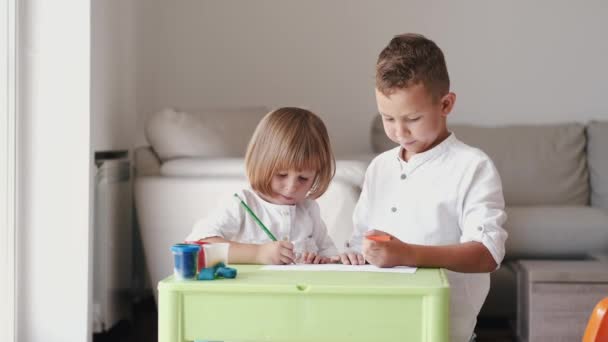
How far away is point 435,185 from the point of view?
1646mm

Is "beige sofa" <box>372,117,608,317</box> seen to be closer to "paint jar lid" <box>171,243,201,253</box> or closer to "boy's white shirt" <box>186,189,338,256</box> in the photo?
"boy's white shirt" <box>186,189,338,256</box>

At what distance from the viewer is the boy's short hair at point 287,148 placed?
171 centimetres

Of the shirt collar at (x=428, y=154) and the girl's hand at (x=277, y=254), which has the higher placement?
the shirt collar at (x=428, y=154)

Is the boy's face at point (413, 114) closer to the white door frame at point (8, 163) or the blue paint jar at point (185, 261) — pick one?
the blue paint jar at point (185, 261)

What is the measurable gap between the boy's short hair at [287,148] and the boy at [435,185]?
14 cm

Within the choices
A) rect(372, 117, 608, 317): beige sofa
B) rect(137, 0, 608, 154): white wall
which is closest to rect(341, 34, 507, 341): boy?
rect(372, 117, 608, 317): beige sofa

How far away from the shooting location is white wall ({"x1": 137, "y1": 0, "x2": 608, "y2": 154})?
3982 mm

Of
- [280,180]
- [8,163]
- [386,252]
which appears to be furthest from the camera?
[8,163]

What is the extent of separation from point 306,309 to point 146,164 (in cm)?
197

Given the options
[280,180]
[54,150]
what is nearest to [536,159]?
[54,150]

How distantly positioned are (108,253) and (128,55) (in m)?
0.92

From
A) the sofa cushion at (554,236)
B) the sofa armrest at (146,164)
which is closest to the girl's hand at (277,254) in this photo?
the sofa armrest at (146,164)

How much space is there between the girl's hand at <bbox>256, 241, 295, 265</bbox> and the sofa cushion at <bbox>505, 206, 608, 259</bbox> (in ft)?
5.83

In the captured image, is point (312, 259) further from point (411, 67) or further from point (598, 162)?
point (598, 162)
